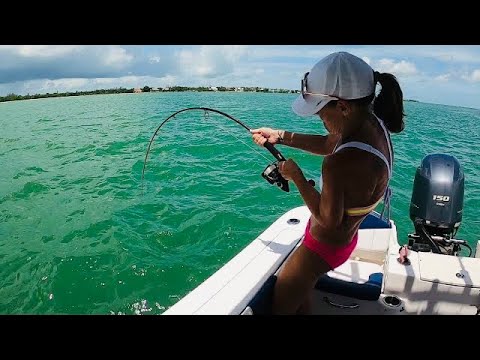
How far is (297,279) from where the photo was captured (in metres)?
2.27

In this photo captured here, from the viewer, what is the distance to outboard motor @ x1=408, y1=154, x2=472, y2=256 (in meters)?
3.49

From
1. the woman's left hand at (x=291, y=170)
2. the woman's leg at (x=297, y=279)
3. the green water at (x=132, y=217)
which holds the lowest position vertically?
the green water at (x=132, y=217)

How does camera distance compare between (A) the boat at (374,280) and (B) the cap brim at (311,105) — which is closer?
(B) the cap brim at (311,105)

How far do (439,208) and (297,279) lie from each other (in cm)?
199

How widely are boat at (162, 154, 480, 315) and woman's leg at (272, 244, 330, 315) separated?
4.3 inches

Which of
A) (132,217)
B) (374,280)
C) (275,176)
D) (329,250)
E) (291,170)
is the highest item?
(291,170)

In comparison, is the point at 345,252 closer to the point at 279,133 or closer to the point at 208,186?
the point at 279,133

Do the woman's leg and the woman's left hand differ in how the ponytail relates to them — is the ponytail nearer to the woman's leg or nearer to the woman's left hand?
the woman's left hand

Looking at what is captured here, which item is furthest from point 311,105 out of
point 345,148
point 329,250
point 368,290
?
point 368,290

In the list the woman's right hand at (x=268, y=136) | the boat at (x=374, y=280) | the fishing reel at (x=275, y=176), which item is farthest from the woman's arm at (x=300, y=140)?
the boat at (x=374, y=280)

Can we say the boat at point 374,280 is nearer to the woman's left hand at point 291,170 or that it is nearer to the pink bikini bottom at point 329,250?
the pink bikini bottom at point 329,250

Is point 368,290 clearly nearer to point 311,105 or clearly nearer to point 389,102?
point 389,102

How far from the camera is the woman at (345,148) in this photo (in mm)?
1792
